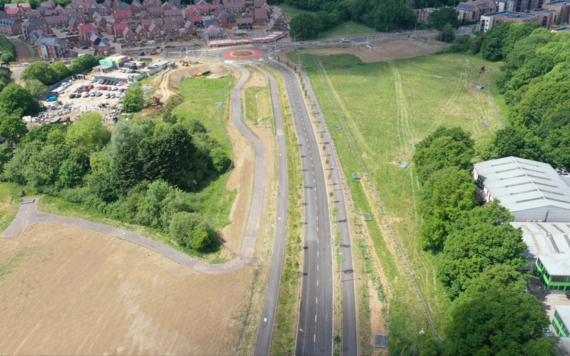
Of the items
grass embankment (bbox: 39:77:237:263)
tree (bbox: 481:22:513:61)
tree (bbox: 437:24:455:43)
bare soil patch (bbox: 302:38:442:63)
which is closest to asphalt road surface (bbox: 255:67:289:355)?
grass embankment (bbox: 39:77:237:263)

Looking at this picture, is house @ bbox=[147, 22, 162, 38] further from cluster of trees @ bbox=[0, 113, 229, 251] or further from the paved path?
the paved path

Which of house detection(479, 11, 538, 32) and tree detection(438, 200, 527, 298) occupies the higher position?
house detection(479, 11, 538, 32)

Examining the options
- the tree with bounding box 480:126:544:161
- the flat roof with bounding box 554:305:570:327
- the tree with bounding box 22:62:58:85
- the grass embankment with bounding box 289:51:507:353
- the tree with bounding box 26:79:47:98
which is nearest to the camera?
the flat roof with bounding box 554:305:570:327

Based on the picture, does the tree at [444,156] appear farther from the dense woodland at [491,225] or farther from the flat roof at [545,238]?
the flat roof at [545,238]

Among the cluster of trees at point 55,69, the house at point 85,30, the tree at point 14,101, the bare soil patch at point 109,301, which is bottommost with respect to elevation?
the bare soil patch at point 109,301

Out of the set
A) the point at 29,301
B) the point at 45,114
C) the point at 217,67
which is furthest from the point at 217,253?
the point at 217,67

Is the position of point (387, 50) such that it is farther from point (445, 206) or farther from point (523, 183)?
point (445, 206)

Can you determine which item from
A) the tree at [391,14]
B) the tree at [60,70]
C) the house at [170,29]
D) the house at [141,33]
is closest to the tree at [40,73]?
the tree at [60,70]

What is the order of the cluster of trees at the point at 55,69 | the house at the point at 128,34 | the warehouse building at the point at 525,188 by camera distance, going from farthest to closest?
the house at the point at 128,34, the cluster of trees at the point at 55,69, the warehouse building at the point at 525,188

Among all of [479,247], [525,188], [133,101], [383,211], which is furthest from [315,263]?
[133,101]
